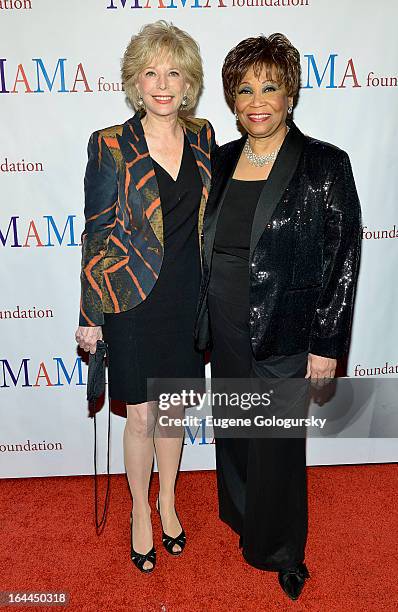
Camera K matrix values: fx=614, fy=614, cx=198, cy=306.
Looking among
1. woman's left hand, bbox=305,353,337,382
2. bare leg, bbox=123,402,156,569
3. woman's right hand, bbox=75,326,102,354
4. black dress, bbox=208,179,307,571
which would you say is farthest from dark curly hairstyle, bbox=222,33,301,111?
bare leg, bbox=123,402,156,569

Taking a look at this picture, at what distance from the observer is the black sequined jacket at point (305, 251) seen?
201 cm

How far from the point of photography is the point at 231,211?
2152mm

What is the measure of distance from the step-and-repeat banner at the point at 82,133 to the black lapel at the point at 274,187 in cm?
88

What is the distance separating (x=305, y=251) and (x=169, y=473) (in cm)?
120

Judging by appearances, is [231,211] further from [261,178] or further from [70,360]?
[70,360]

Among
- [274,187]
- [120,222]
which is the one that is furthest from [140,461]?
[274,187]

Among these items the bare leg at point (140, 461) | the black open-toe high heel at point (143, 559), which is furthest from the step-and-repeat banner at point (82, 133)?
the black open-toe high heel at point (143, 559)

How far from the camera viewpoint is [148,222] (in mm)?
2178

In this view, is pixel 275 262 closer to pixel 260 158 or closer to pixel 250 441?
pixel 260 158

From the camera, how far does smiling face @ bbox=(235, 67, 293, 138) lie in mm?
2029

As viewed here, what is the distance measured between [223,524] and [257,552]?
457 mm

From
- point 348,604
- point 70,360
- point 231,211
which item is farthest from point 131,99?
point 348,604

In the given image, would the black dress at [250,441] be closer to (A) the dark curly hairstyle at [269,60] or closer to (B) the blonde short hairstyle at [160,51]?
(A) the dark curly hairstyle at [269,60]

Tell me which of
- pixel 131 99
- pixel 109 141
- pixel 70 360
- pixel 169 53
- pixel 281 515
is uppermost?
pixel 169 53
